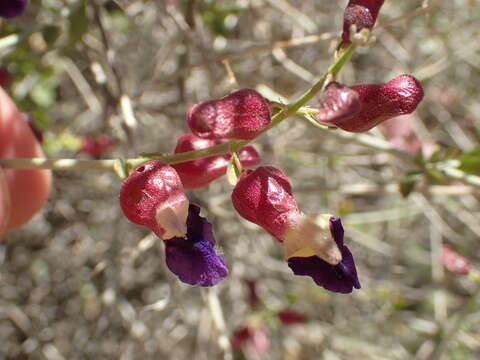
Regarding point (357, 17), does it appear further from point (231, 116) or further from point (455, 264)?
point (455, 264)

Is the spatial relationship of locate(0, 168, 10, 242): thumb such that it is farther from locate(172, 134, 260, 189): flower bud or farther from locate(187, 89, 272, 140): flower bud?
locate(187, 89, 272, 140): flower bud

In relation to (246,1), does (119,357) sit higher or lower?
lower

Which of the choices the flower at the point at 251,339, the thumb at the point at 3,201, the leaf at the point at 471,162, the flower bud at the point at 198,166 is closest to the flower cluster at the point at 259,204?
the flower bud at the point at 198,166

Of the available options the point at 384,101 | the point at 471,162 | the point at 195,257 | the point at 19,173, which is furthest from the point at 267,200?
the point at 19,173

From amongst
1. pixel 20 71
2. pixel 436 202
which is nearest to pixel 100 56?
pixel 20 71

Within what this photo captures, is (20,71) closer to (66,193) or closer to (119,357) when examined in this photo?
(66,193)

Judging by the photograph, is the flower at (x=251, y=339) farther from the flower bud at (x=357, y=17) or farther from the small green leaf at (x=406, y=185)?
the flower bud at (x=357, y=17)
